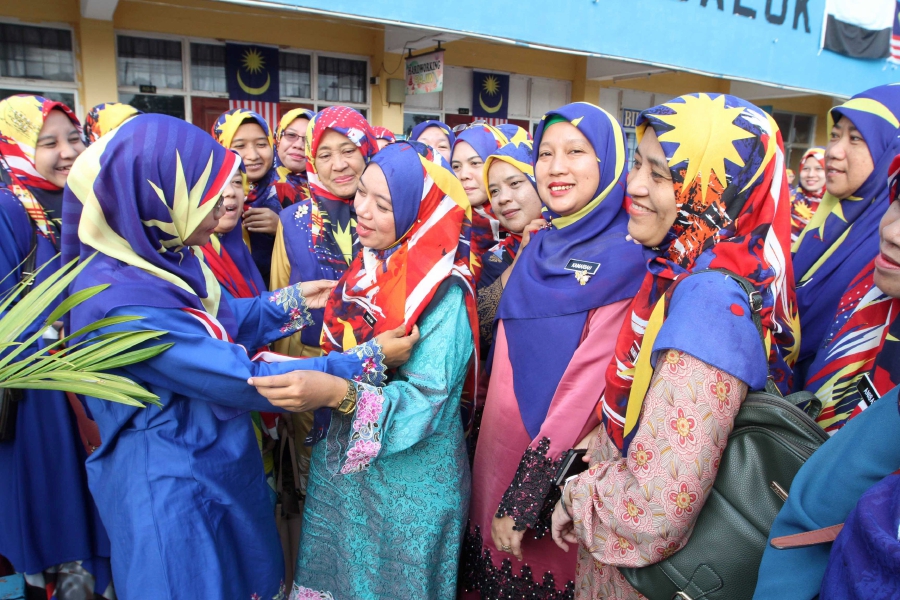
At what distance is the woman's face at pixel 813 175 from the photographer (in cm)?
556

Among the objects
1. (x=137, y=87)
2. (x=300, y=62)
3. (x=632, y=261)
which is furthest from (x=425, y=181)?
(x=300, y=62)

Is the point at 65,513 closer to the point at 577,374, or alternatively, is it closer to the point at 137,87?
the point at 577,374

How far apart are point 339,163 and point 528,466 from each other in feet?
5.99

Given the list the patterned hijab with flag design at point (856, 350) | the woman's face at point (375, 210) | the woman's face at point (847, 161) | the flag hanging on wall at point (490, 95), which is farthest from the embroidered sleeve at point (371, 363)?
the flag hanging on wall at point (490, 95)

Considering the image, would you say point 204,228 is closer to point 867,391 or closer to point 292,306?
point 292,306

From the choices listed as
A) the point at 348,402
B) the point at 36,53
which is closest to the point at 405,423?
the point at 348,402

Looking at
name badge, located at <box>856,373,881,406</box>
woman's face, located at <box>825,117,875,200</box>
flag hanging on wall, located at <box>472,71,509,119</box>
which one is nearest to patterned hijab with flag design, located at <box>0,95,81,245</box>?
name badge, located at <box>856,373,881,406</box>

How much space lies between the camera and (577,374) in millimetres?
1698

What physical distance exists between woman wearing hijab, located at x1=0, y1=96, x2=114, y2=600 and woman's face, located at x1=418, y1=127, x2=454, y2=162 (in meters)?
2.69

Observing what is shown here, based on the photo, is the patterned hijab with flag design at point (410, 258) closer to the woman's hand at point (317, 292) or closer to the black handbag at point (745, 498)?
the woman's hand at point (317, 292)

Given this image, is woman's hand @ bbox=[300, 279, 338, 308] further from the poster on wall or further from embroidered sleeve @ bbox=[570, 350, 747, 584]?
the poster on wall

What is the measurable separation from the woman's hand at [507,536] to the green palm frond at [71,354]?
102 cm

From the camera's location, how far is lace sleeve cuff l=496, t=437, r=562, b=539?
5.37 feet

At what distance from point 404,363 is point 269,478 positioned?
112 cm
